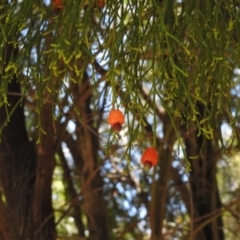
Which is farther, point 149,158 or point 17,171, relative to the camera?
point 17,171

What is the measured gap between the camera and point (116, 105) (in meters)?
1.41

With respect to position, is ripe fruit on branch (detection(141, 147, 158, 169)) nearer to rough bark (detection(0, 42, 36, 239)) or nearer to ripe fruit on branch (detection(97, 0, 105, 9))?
ripe fruit on branch (detection(97, 0, 105, 9))

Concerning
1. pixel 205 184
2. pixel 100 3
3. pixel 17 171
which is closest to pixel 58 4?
pixel 100 3

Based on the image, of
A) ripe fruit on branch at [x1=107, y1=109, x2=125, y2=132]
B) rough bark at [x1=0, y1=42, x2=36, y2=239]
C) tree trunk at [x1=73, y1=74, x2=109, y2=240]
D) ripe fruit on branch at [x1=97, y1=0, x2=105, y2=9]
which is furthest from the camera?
tree trunk at [x1=73, y1=74, x2=109, y2=240]

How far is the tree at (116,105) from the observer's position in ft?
4.32

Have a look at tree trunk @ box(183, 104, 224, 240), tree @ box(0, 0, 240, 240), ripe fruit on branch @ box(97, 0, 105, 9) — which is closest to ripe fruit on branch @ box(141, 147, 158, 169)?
tree @ box(0, 0, 240, 240)

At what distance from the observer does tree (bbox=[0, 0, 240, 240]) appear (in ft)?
4.32

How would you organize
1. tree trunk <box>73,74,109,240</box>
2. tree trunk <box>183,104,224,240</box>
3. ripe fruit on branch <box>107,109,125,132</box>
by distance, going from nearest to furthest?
1. ripe fruit on branch <box>107,109,125,132</box>
2. tree trunk <box>73,74,109,240</box>
3. tree trunk <box>183,104,224,240</box>

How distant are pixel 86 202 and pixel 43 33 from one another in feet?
3.00

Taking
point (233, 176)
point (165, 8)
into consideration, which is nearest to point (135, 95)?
point (165, 8)

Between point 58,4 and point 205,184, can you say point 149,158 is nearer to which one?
point 58,4

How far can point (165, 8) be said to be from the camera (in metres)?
1.26

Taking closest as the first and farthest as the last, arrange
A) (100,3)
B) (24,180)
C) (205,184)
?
1. (100,3)
2. (24,180)
3. (205,184)

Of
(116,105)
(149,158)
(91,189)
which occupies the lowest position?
(149,158)
